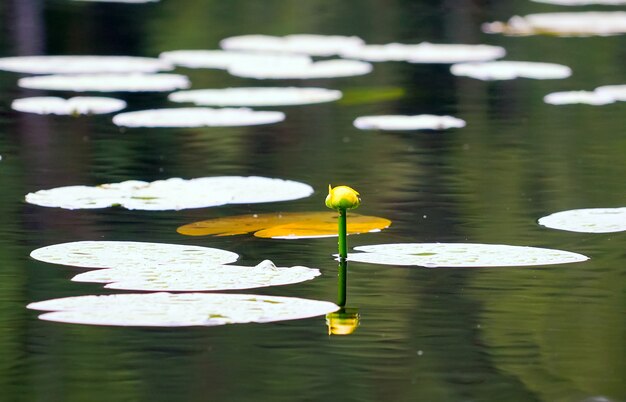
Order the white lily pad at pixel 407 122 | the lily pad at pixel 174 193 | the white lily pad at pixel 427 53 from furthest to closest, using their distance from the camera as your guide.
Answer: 1. the white lily pad at pixel 427 53
2. the white lily pad at pixel 407 122
3. the lily pad at pixel 174 193

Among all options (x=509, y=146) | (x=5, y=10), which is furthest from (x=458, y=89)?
(x=5, y=10)

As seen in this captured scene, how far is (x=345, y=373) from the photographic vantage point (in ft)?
7.67

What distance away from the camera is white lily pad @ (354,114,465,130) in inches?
194

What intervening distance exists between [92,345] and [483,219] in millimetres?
1310

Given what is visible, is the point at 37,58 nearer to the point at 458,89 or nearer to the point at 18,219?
the point at 458,89

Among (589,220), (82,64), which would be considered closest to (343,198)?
(589,220)

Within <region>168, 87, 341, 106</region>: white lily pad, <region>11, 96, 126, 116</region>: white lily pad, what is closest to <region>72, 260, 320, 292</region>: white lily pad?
<region>11, 96, 126, 116</region>: white lily pad

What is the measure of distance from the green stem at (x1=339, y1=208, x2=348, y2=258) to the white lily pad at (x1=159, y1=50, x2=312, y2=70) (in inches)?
136

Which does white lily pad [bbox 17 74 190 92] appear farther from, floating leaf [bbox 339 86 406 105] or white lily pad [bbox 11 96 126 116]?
floating leaf [bbox 339 86 406 105]

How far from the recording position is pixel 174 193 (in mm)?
3744

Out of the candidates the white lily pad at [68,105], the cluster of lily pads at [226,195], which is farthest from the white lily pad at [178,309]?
the white lily pad at [68,105]

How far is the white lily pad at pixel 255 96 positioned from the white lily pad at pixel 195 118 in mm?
223

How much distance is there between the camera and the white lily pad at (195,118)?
16.2 ft

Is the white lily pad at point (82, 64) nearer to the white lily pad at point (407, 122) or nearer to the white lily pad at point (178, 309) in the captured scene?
the white lily pad at point (407, 122)
